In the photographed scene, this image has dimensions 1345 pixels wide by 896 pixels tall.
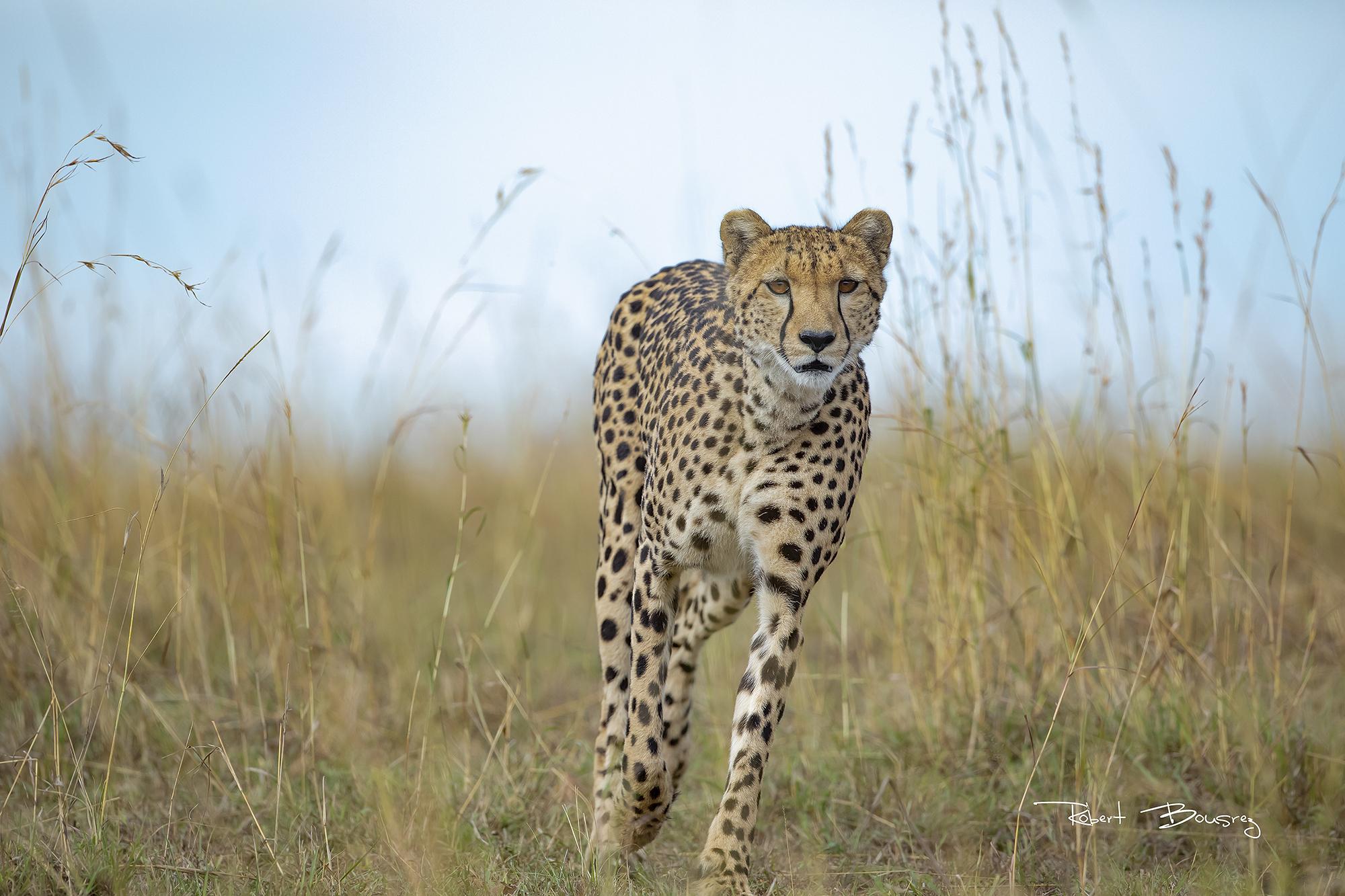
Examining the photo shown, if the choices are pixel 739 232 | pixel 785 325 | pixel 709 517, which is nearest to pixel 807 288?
pixel 785 325

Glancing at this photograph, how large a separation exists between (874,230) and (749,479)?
70 cm

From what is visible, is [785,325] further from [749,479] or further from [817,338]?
[749,479]

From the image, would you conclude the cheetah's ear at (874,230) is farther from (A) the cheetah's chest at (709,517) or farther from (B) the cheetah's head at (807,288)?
(A) the cheetah's chest at (709,517)

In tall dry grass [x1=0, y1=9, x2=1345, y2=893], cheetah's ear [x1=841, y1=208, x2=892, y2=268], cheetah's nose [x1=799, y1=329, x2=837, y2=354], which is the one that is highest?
cheetah's ear [x1=841, y1=208, x2=892, y2=268]

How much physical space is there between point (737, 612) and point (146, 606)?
96.6 inches

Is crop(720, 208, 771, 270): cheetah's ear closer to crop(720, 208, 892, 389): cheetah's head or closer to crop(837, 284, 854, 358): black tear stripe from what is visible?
Result: crop(720, 208, 892, 389): cheetah's head

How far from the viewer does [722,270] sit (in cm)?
360

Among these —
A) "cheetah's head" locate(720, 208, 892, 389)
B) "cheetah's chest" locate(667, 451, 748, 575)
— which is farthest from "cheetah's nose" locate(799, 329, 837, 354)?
"cheetah's chest" locate(667, 451, 748, 575)

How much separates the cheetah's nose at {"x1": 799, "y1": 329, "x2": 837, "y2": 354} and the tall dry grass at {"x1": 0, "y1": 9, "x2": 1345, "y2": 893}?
74 centimetres

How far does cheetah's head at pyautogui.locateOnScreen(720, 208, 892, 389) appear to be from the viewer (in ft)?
8.50

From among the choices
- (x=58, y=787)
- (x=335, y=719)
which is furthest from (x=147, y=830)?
(x=335, y=719)

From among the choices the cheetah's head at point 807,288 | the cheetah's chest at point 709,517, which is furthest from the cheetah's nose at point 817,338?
the cheetah's chest at point 709,517

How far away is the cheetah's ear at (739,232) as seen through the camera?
288 cm

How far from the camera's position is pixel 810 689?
412 cm
